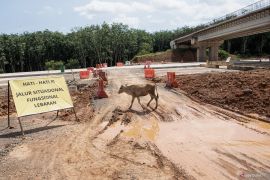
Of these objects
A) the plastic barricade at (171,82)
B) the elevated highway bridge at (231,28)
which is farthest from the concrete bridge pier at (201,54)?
the plastic barricade at (171,82)

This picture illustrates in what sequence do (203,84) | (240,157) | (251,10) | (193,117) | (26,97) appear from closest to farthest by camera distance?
(240,157)
(26,97)
(193,117)
(203,84)
(251,10)

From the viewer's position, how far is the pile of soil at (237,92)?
56.4ft

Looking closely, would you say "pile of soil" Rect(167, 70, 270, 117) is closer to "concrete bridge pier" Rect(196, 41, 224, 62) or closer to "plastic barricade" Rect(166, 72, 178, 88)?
"plastic barricade" Rect(166, 72, 178, 88)

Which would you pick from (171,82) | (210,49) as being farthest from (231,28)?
(171,82)

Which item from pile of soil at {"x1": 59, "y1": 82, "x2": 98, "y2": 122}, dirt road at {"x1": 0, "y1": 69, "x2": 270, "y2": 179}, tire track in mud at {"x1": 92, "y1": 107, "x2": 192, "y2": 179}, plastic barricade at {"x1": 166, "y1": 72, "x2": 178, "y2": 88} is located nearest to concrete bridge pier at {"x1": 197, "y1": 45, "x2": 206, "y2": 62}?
plastic barricade at {"x1": 166, "y1": 72, "x2": 178, "y2": 88}

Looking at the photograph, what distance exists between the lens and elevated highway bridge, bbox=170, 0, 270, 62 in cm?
5141

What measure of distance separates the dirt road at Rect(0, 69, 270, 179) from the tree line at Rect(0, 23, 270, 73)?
89.7 metres

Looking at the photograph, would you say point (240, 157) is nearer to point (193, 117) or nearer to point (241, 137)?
point (241, 137)

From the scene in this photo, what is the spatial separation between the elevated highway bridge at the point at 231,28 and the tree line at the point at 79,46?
59.9ft

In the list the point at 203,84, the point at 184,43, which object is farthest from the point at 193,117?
the point at 184,43

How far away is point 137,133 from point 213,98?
781cm

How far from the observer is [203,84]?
79.4 feet

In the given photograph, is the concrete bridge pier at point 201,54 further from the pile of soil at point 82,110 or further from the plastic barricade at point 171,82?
the pile of soil at point 82,110

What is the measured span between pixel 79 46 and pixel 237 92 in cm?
8853
